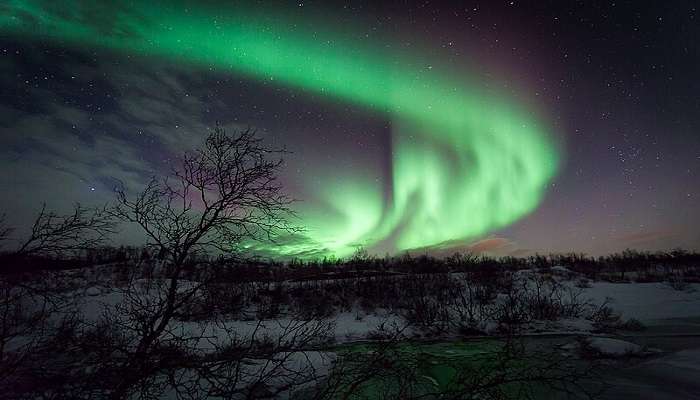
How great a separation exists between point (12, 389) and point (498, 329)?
693 inches

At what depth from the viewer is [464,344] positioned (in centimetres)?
1545

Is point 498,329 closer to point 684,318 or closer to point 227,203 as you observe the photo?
point 684,318

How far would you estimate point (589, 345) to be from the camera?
12.9 m

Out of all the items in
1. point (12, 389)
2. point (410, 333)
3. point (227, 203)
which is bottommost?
point (410, 333)

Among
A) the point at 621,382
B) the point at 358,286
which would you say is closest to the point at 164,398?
the point at 621,382

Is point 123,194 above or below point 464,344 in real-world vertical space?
above

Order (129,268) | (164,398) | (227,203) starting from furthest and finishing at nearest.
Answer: (129,268), (164,398), (227,203)

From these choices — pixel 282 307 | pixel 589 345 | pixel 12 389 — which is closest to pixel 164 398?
pixel 12 389

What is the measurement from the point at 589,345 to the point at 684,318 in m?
9.80

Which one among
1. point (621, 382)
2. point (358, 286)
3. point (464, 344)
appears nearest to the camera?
point (621, 382)

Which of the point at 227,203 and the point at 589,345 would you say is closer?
the point at 227,203

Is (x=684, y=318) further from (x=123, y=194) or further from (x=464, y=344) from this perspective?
(x=123, y=194)

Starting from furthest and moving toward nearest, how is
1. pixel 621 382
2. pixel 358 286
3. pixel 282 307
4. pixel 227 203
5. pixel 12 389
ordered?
pixel 358 286, pixel 282 307, pixel 621 382, pixel 227 203, pixel 12 389

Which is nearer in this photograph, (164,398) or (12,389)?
(12,389)
